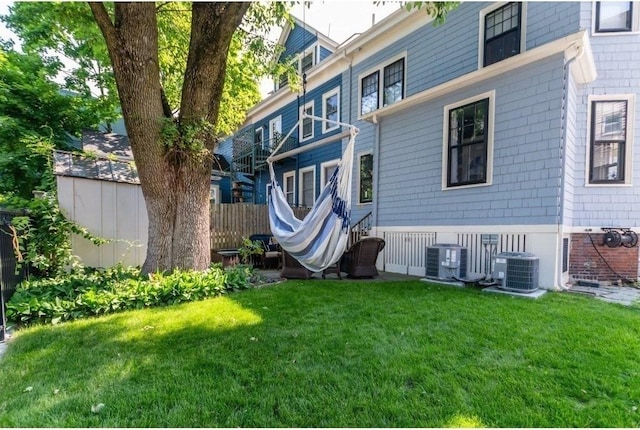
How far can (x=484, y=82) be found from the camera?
574 cm

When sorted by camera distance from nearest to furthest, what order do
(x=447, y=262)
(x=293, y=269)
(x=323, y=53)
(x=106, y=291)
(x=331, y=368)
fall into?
(x=331, y=368), (x=106, y=291), (x=447, y=262), (x=293, y=269), (x=323, y=53)

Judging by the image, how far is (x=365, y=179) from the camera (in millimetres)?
9438

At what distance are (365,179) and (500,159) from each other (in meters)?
4.29

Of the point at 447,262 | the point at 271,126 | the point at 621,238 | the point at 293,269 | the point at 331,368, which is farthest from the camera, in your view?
the point at 271,126

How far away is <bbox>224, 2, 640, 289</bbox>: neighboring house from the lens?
5.01 m

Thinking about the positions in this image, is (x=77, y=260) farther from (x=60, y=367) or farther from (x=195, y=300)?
(x=60, y=367)

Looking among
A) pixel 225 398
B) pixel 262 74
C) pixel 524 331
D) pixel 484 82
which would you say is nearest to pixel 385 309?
pixel 524 331

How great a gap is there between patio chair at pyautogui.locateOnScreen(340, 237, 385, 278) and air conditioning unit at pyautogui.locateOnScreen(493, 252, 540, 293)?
2.11 metres

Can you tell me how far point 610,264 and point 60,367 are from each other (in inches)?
320

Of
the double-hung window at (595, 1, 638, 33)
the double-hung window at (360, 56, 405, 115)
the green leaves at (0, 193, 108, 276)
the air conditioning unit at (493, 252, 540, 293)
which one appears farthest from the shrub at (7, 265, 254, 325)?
the double-hung window at (595, 1, 638, 33)

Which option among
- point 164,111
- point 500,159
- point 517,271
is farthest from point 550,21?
point 164,111

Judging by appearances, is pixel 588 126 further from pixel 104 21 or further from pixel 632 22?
pixel 104 21

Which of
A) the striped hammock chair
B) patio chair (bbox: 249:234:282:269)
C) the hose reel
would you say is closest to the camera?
the striped hammock chair

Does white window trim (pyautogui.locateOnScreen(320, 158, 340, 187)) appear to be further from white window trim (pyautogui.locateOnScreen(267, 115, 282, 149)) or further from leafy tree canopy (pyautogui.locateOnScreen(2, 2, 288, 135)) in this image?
leafy tree canopy (pyautogui.locateOnScreen(2, 2, 288, 135))
